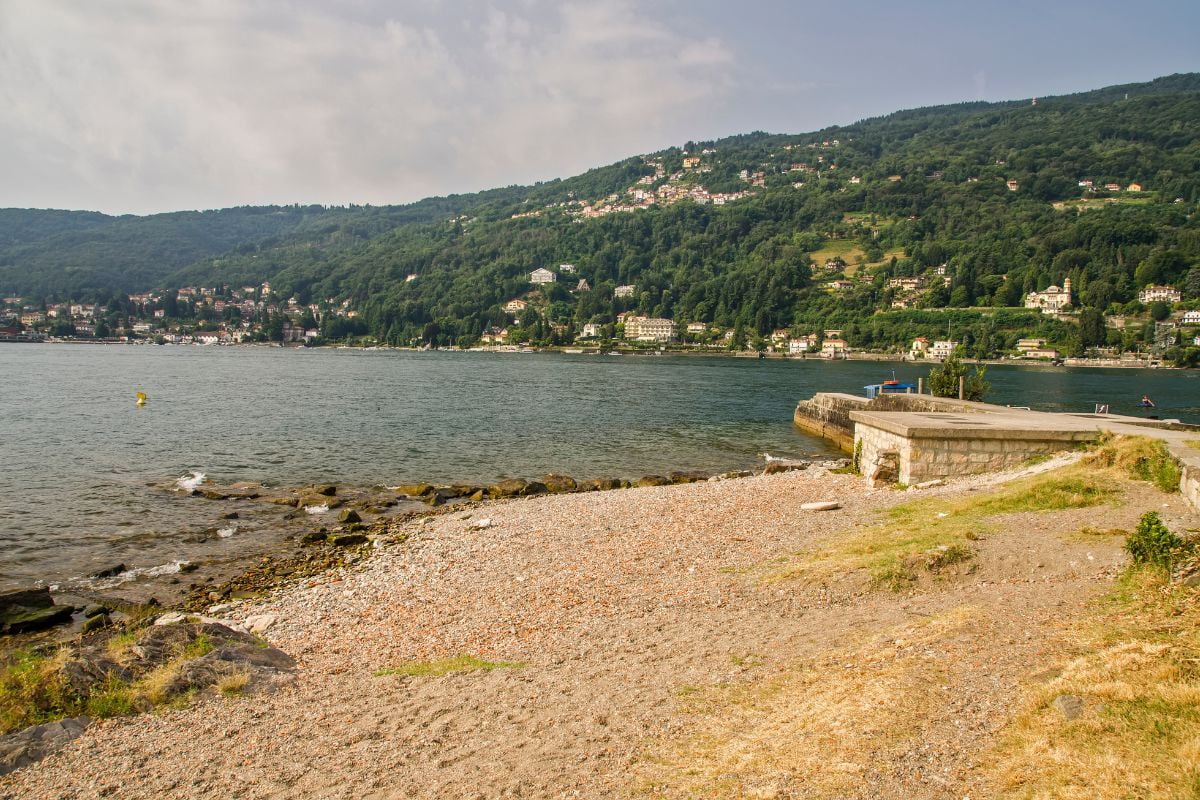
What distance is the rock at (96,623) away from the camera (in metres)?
11.6

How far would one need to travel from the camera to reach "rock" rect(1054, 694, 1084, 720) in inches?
199

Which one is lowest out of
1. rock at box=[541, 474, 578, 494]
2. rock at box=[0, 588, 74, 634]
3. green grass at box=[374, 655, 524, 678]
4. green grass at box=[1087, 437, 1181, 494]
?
rock at box=[541, 474, 578, 494]

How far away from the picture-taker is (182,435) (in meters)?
35.0

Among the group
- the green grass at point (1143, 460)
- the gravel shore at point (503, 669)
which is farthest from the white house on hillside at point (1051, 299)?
the gravel shore at point (503, 669)

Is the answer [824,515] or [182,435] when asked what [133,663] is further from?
[182,435]

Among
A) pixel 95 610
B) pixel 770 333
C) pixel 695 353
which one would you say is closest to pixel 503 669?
pixel 95 610

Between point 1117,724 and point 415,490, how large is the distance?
20.4m

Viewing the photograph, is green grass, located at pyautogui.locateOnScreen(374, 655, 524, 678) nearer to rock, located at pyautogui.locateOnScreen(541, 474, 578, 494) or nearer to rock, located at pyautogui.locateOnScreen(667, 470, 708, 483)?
rock, located at pyautogui.locateOnScreen(541, 474, 578, 494)

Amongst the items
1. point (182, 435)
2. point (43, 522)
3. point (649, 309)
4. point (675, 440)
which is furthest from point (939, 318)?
point (43, 522)

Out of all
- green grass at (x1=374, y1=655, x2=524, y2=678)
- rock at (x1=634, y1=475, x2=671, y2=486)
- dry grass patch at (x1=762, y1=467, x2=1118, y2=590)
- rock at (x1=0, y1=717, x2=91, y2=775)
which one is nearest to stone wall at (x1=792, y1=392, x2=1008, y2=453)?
rock at (x1=634, y1=475, x2=671, y2=486)

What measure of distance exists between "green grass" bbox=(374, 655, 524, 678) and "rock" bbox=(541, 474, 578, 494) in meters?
13.8

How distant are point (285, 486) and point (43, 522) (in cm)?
656

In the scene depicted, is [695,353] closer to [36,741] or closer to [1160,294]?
[1160,294]

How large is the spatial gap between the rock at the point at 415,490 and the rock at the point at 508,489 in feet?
6.66
